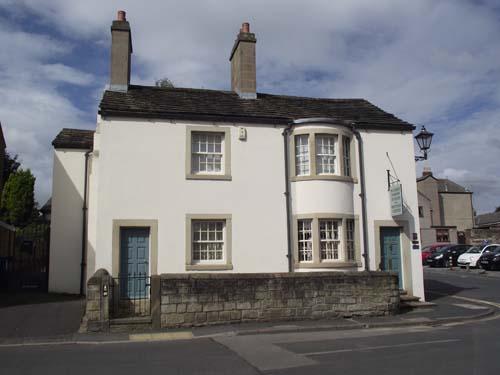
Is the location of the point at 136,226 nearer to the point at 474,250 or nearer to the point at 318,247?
the point at 318,247

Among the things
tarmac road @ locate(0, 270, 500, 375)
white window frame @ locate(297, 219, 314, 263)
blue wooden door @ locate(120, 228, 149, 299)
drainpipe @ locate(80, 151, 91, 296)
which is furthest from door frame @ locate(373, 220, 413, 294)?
drainpipe @ locate(80, 151, 91, 296)

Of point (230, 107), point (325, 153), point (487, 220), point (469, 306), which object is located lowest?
point (469, 306)

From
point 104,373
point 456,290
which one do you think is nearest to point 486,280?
point 456,290

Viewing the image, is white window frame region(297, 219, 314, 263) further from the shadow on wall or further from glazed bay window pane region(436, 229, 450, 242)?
glazed bay window pane region(436, 229, 450, 242)

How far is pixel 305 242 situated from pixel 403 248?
3.83m

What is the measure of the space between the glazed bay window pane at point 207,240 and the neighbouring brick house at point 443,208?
41.2m

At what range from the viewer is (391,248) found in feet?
57.1

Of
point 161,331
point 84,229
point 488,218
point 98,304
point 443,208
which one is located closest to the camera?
point 98,304

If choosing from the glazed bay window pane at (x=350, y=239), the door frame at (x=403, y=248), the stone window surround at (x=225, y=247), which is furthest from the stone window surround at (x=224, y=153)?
the door frame at (x=403, y=248)

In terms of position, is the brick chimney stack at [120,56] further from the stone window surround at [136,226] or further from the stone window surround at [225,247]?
the stone window surround at [225,247]

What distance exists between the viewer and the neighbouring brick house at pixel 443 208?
52.4 meters

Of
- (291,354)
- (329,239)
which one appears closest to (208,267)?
(329,239)

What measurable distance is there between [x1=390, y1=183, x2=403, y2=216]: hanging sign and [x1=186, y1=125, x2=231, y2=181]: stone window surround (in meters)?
5.75

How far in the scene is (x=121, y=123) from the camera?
15.4 meters
